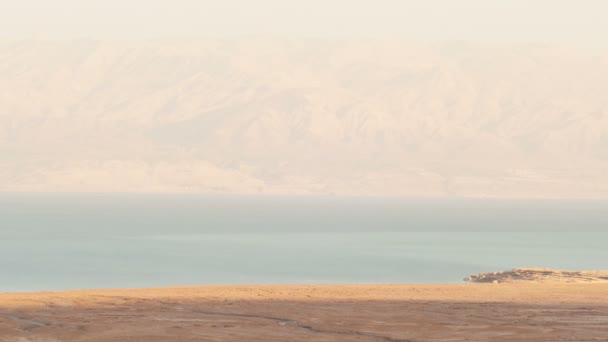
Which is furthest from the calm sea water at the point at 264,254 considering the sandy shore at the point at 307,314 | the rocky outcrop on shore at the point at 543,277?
the sandy shore at the point at 307,314

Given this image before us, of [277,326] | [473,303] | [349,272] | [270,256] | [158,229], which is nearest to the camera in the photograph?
[277,326]

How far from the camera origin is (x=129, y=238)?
164 m

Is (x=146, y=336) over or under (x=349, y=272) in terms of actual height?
under

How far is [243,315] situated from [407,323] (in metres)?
4.84

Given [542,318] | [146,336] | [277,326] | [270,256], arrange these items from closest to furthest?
[146,336]
[277,326]
[542,318]
[270,256]

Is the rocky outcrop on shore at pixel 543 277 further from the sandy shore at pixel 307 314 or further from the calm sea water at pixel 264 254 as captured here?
the calm sea water at pixel 264 254

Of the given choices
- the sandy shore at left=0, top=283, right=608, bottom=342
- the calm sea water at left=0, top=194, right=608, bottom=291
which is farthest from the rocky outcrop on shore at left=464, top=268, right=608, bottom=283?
the calm sea water at left=0, top=194, right=608, bottom=291

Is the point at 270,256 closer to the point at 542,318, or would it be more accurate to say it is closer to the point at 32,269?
the point at 32,269

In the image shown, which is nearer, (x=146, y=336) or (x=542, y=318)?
(x=146, y=336)

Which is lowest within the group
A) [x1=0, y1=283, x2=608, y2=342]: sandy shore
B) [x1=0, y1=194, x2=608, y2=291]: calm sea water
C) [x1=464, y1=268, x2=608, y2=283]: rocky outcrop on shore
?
[x1=0, y1=283, x2=608, y2=342]: sandy shore

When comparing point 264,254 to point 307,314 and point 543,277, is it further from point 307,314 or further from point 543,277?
point 307,314

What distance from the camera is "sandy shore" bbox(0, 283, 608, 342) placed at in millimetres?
29875

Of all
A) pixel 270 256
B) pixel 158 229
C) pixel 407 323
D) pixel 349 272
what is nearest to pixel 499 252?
pixel 270 256

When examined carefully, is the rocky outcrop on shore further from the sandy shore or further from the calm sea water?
the calm sea water
